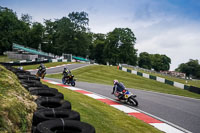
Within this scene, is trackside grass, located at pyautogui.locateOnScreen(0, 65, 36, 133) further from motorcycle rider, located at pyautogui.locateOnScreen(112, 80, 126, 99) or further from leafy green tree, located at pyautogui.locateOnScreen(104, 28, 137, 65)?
leafy green tree, located at pyautogui.locateOnScreen(104, 28, 137, 65)

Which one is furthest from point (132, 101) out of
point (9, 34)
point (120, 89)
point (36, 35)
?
point (9, 34)

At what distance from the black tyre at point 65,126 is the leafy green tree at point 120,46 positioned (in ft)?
222

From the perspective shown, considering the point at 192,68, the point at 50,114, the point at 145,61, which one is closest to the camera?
the point at 50,114

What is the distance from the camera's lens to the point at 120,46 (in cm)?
7375

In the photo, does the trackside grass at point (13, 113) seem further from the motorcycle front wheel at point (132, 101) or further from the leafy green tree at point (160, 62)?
the leafy green tree at point (160, 62)

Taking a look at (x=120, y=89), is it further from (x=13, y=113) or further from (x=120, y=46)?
(x=120, y=46)

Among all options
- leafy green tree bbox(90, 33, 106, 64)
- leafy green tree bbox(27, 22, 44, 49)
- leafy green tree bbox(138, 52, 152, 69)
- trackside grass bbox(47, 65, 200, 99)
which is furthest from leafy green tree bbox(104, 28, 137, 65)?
leafy green tree bbox(138, 52, 152, 69)

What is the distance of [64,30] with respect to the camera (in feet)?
228

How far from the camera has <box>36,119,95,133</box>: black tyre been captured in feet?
13.5

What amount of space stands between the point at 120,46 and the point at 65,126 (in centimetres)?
7025

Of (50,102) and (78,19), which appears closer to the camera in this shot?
(50,102)

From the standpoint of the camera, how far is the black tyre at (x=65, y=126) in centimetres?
410

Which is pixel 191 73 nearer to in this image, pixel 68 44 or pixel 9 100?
pixel 68 44

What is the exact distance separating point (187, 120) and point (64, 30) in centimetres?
6425
